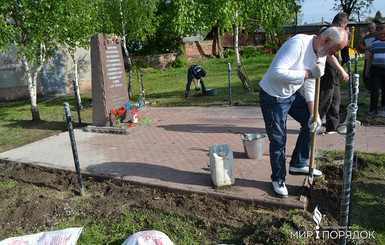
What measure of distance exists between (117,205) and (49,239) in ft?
3.22

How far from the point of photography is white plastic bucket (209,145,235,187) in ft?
13.0

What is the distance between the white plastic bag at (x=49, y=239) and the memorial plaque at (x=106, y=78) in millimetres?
4869

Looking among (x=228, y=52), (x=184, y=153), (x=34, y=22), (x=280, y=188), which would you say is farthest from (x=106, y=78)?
(x=228, y=52)

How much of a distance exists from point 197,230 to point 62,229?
4.94ft

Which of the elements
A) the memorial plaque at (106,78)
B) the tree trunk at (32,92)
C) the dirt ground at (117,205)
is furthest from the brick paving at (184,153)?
the tree trunk at (32,92)

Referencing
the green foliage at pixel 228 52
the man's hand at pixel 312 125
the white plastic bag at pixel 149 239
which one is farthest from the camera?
the green foliage at pixel 228 52

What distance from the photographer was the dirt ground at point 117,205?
3.40 meters

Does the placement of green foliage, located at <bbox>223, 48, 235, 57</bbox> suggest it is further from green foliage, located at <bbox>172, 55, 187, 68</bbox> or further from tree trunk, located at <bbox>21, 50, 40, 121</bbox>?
tree trunk, located at <bbox>21, 50, 40, 121</bbox>

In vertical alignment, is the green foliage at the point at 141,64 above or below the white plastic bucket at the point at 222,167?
above

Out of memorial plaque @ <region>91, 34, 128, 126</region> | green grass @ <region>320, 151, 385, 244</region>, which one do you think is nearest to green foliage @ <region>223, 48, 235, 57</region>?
memorial plaque @ <region>91, 34, 128, 126</region>

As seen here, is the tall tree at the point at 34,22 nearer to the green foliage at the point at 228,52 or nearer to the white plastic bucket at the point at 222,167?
the white plastic bucket at the point at 222,167

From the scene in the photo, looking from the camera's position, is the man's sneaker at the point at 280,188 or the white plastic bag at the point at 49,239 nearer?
the white plastic bag at the point at 49,239

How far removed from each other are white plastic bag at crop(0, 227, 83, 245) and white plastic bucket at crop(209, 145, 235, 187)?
5.69 ft

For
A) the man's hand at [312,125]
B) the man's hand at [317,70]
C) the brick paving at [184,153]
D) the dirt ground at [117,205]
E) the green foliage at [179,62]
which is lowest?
the dirt ground at [117,205]
